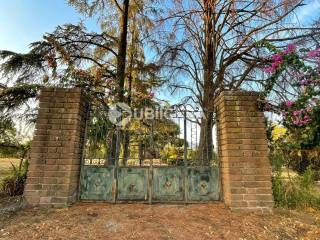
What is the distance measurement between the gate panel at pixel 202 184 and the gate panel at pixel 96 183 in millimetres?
1534

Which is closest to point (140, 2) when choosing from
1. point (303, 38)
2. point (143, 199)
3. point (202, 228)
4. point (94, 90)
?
point (94, 90)

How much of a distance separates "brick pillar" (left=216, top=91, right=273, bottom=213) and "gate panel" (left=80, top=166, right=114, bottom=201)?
219 cm

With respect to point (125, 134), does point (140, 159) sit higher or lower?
lower

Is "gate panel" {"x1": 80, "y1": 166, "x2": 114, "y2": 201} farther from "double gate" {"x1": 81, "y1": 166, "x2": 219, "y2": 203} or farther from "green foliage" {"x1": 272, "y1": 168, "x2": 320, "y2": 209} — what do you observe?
"green foliage" {"x1": 272, "y1": 168, "x2": 320, "y2": 209}

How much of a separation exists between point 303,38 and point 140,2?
5358mm

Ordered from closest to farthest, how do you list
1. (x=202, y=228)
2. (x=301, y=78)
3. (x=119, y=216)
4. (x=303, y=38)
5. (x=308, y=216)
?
(x=202, y=228) → (x=119, y=216) → (x=308, y=216) → (x=301, y=78) → (x=303, y=38)

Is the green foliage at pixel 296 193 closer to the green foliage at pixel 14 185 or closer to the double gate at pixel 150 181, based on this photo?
the double gate at pixel 150 181

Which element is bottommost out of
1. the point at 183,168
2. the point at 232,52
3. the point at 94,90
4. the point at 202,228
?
the point at 202,228

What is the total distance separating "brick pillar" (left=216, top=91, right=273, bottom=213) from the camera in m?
3.83

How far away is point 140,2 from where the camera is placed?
799 centimetres

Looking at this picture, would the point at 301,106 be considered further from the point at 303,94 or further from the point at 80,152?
the point at 80,152

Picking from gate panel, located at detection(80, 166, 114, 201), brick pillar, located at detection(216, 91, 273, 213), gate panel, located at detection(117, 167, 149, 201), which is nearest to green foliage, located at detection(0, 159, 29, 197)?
gate panel, located at detection(80, 166, 114, 201)

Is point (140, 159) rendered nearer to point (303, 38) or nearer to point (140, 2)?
point (303, 38)

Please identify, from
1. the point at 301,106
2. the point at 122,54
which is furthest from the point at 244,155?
the point at 122,54
